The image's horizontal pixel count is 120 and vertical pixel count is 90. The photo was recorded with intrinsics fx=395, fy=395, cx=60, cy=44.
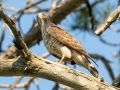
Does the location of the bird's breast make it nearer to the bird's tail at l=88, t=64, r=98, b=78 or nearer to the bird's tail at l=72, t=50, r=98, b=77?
the bird's tail at l=72, t=50, r=98, b=77

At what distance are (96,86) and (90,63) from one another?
2.59ft

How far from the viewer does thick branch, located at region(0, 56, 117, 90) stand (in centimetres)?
237

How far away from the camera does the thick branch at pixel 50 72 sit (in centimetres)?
237

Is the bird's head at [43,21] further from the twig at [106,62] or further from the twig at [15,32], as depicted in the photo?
the twig at [15,32]

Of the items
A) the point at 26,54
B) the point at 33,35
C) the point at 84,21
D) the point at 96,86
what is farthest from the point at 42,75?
the point at 84,21

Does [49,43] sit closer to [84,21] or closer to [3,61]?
[3,61]

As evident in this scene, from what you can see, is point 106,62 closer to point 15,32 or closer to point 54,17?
point 54,17

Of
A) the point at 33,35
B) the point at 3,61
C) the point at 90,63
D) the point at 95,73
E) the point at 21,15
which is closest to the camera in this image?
the point at 3,61

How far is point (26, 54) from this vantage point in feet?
7.66

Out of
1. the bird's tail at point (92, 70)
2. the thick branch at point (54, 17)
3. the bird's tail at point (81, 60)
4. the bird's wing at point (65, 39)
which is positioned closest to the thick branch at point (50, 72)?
the bird's tail at point (92, 70)

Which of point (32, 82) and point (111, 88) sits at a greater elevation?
point (32, 82)

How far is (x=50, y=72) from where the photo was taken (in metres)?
2.40

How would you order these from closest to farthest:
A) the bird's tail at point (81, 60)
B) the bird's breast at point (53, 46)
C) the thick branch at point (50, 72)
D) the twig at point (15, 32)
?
1. the twig at point (15, 32)
2. the thick branch at point (50, 72)
3. the bird's tail at point (81, 60)
4. the bird's breast at point (53, 46)

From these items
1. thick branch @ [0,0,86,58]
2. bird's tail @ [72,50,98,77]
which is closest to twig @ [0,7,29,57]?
bird's tail @ [72,50,98,77]
